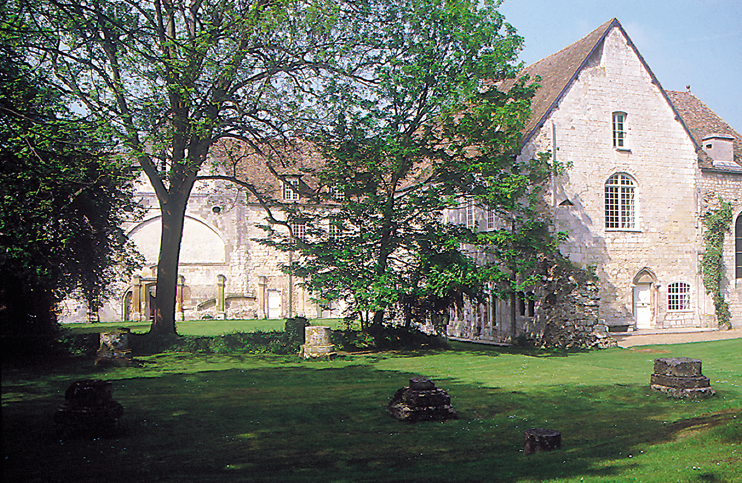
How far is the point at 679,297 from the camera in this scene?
1023 inches

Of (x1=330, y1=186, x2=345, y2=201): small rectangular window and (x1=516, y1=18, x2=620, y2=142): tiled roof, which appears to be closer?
Answer: (x1=330, y1=186, x2=345, y2=201): small rectangular window

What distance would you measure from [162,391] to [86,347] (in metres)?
6.93

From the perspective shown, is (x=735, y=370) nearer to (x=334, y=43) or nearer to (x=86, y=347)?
(x=334, y=43)

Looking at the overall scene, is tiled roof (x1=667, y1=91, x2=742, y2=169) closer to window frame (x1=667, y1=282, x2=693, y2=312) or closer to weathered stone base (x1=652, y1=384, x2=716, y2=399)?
window frame (x1=667, y1=282, x2=693, y2=312)

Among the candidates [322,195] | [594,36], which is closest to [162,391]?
[322,195]

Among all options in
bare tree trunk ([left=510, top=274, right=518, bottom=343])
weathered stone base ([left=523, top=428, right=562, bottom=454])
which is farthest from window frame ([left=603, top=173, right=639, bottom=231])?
weathered stone base ([left=523, top=428, right=562, bottom=454])

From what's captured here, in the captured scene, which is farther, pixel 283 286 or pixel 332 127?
pixel 283 286

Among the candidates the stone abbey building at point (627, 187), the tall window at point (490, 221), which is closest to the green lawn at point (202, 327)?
the stone abbey building at point (627, 187)

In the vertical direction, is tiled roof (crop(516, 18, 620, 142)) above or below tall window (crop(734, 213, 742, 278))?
above

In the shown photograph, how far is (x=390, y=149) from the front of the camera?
57.5ft

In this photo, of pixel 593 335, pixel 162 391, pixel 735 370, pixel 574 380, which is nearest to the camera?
pixel 162 391

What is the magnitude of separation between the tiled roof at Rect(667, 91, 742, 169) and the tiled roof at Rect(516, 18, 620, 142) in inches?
221

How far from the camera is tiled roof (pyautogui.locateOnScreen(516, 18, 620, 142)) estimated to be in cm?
2353

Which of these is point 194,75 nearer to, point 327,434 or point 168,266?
point 168,266
